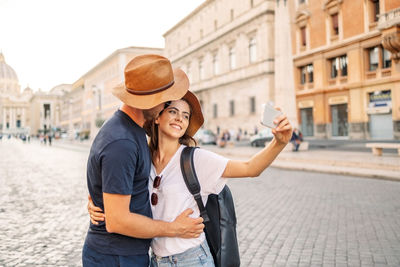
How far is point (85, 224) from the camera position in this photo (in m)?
5.64

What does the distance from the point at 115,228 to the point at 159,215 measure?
0.31 m

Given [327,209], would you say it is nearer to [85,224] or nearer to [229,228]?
[85,224]

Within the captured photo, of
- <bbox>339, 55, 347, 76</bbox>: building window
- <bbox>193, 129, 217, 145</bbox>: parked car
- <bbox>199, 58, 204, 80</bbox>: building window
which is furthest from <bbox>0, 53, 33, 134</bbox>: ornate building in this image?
<bbox>339, 55, 347, 76</bbox>: building window

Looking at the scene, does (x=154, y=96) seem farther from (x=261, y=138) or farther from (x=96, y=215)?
(x=261, y=138)

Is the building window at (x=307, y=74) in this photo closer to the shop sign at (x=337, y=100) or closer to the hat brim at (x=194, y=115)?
the shop sign at (x=337, y=100)

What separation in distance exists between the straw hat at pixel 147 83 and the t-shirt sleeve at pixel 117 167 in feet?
0.76

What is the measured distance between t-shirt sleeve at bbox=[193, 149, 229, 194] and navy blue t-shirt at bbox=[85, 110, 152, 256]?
296mm

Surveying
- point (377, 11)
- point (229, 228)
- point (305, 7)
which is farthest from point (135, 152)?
point (305, 7)

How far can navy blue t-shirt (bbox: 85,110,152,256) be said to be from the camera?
1.48 meters

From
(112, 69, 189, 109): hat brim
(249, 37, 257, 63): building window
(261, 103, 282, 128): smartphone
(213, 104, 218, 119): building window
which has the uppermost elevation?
(249, 37, 257, 63): building window

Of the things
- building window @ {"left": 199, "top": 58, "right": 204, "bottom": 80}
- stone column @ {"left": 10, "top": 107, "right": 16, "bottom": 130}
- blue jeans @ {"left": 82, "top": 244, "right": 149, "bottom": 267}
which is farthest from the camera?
stone column @ {"left": 10, "top": 107, "right": 16, "bottom": 130}

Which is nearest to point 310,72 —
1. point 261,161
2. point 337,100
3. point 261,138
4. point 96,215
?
point 337,100

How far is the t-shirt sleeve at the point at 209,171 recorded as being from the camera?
1.84 meters

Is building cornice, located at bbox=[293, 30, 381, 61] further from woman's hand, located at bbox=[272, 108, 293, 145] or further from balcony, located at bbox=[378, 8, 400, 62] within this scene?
woman's hand, located at bbox=[272, 108, 293, 145]
